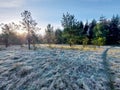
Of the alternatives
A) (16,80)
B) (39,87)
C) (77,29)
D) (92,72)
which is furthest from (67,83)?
(77,29)

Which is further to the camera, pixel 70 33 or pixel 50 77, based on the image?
pixel 70 33

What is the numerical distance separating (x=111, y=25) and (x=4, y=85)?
284 feet

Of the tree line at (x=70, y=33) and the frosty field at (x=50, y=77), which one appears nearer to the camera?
the frosty field at (x=50, y=77)

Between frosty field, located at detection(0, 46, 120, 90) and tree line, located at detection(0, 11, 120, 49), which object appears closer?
frosty field, located at detection(0, 46, 120, 90)

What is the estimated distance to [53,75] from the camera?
1470 cm

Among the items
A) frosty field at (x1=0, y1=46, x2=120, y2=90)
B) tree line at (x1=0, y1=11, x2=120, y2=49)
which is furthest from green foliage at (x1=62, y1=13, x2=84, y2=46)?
frosty field at (x1=0, y1=46, x2=120, y2=90)

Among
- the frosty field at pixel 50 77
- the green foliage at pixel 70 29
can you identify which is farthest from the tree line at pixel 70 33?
the frosty field at pixel 50 77

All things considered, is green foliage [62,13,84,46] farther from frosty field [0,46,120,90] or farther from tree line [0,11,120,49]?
frosty field [0,46,120,90]

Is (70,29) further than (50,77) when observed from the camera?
Yes

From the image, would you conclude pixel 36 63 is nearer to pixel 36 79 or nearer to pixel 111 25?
pixel 36 79

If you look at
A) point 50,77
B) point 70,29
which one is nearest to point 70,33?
point 70,29

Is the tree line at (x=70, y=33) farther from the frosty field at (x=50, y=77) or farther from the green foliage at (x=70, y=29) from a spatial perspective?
the frosty field at (x=50, y=77)

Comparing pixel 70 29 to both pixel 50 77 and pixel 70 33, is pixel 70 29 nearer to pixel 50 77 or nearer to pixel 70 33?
pixel 70 33

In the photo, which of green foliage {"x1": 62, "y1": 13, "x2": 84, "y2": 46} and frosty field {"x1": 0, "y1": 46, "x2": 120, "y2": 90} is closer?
frosty field {"x1": 0, "y1": 46, "x2": 120, "y2": 90}
